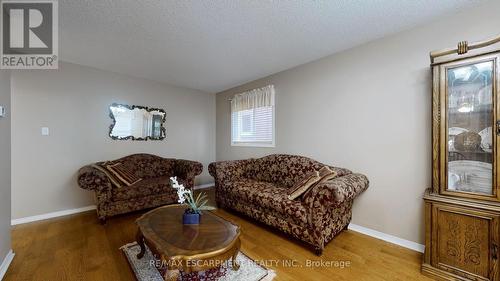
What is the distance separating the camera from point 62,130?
3.01 m

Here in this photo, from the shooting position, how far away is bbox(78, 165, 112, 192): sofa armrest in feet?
8.39

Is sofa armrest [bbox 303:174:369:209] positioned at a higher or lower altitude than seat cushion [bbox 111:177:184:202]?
higher

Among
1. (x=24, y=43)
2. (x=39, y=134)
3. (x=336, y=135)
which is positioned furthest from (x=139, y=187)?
(x=336, y=135)

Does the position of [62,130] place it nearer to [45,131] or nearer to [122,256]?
[45,131]

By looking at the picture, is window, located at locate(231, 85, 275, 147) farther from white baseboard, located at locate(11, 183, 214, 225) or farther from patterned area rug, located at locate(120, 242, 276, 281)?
white baseboard, located at locate(11, 183, 214, 225)

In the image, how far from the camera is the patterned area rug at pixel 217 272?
153 cm

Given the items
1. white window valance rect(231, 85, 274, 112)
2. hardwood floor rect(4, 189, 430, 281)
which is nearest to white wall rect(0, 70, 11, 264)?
hardwood floor rect(4, 189, 430, 281)

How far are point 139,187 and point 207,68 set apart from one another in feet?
6.86

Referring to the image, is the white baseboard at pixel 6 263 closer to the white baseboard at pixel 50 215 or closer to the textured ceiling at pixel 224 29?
the white baseboard at pixel 50 215

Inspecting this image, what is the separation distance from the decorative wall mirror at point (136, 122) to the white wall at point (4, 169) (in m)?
1.59

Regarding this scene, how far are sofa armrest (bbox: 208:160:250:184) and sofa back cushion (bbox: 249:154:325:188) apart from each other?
0.52 feet

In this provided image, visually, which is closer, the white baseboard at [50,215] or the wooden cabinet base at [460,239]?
the wooden cabinet base at [460,239]

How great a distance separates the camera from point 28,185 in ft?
9.16

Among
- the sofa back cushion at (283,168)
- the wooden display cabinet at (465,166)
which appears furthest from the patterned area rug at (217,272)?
the wooden display cabinet at (465,166)
